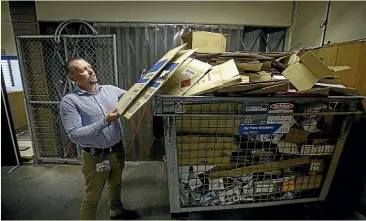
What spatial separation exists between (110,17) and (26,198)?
7.46ft

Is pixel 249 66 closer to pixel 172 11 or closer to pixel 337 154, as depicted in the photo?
pixel 337 154

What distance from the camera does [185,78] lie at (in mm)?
1311

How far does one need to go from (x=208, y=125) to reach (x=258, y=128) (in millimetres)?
316

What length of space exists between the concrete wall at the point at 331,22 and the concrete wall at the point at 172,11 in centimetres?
24

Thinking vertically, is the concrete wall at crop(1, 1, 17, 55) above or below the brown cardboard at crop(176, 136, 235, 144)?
above

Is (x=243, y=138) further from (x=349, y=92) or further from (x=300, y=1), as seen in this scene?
(x=300, y=1)

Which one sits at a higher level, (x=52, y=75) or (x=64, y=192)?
(x=52, y=75)

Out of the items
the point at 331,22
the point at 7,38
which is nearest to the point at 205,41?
the point at 331,22

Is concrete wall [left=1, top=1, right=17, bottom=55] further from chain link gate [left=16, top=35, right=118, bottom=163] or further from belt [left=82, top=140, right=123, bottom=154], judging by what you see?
belt [left=82, top=140, right=123, bottom=154]

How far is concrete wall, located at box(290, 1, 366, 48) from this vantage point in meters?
1.68

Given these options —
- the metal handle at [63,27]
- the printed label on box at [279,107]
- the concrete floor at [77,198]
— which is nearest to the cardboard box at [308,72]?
the printed label on box at [279,107]

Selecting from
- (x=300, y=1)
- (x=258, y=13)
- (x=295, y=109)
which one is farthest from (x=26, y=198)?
(x=300, y=1)

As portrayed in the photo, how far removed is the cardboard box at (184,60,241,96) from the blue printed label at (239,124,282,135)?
12.0 inches

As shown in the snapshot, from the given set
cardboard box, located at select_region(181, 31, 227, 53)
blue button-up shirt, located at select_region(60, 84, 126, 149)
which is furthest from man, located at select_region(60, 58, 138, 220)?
cardboard box, located at select_region(181, 31, 227, 53)
